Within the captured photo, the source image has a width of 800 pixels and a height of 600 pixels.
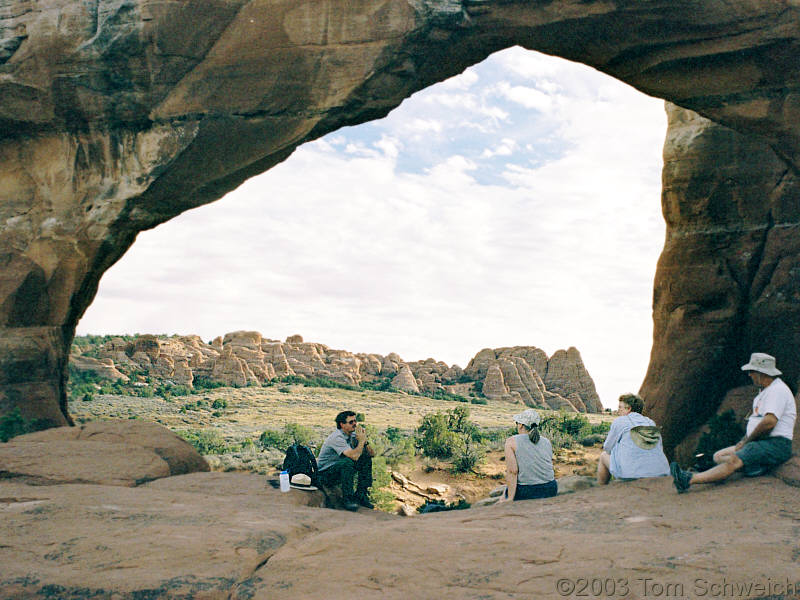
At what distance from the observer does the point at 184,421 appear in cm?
2956

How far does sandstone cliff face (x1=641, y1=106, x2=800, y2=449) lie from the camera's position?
487 inches

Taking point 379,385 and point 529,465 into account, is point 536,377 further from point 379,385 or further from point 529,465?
point 529,465

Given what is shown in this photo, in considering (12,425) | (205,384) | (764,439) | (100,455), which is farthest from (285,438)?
(205,384)

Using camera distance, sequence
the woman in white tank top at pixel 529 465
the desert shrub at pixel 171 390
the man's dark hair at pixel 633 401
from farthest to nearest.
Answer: the desert shrub at pixel 171 390, the man's dark hair at pixel 633 401, the woman in white tank top at pixel 529 465

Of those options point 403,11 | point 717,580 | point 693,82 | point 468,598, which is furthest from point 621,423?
point 403,11

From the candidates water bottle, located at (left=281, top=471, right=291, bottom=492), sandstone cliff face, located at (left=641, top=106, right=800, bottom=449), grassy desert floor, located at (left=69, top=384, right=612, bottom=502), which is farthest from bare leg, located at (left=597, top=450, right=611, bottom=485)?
grassy desert floor, located at (left=69, top=384, right=612, bottom=502)

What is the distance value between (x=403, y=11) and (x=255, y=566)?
7.58m

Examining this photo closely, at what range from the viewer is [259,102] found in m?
10.2

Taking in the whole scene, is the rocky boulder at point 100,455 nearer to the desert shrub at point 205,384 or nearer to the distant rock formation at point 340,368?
the distant rock formation at point 340,368

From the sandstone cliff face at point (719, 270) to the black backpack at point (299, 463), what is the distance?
25.0 feet

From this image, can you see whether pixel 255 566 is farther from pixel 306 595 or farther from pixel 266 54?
pixel 266 54

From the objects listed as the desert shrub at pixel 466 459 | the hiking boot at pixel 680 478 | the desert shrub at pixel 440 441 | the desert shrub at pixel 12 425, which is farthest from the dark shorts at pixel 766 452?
the desert shrub at pixel 440 441

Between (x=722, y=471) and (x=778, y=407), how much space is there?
809 millimetres

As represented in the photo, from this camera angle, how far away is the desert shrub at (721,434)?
11.4 m
